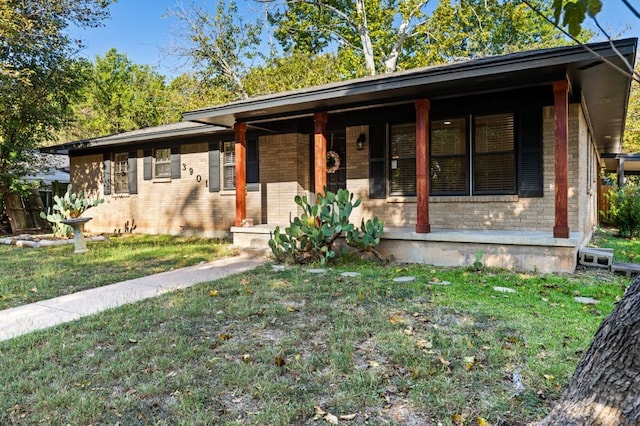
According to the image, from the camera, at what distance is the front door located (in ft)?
30.4

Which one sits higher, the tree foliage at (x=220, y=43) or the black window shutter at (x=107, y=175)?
the tree foliage at (x=220, y=43)

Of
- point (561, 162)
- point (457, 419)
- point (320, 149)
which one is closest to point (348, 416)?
point (457, 419)

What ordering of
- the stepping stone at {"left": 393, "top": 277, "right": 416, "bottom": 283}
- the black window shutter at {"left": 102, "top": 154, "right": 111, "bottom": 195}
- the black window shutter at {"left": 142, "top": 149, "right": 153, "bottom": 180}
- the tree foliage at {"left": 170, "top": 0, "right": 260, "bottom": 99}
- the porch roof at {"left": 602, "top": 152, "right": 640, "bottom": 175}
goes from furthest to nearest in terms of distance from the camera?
the tree foliage at {"left": 170, "top": 0, "right": 260, "bottom": 99}, the porch roof at {"left": 602, "top": 152, "right": 640, "bottom": 175}, the black window shutter at {"left": 102, "top": 154, "right": 111, "bottom": 195}, the black window shutter at {"left": 142, "top": 149, "right": 153, "bottom": 180}, the stepping stone at {"left": 393, "top": 277, "right": 416, "bottom": 283}

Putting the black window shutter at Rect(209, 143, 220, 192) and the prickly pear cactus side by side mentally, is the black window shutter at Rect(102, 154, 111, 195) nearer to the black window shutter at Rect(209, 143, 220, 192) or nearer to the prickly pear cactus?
the black window shutter at Rect(209, 143, 220, 192)

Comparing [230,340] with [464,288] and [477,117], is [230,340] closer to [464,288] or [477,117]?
[464,288]

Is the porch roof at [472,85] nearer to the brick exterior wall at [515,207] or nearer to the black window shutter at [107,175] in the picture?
the brick exterior wall at [515,207]

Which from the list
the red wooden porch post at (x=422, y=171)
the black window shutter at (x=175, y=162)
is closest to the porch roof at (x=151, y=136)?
the black window shutter at (x=175, y=162)

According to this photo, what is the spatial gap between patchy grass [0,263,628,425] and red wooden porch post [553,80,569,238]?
1.14 m

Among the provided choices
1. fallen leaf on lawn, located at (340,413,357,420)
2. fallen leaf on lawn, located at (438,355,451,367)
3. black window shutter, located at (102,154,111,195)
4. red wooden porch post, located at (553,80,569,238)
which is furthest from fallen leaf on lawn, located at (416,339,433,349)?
black window shutter, located at (102,154,111,195)

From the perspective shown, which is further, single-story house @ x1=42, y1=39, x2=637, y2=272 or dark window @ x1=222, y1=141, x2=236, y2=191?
dark window @ x1=222, y1=141, x2=236, y2=191

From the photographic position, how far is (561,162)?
224 inches

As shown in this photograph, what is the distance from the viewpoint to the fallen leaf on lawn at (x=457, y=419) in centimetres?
216

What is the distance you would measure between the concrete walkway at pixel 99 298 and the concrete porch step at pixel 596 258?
4824 millimetres

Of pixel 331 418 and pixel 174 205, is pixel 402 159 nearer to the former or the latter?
pixel 174 205
